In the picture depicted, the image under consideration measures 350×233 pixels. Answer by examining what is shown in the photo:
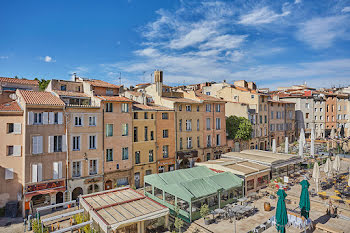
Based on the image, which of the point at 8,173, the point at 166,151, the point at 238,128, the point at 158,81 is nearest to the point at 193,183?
the point at 166,151

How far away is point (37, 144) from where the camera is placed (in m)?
22.9

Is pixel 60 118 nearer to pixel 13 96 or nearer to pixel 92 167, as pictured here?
pixel 92 167

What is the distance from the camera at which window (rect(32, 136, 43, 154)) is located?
22.7 m

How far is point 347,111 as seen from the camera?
7181cm

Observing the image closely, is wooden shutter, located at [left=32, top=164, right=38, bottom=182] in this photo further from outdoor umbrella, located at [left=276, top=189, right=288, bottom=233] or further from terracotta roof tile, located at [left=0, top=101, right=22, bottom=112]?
outdoor umbrella, located at [left=276, top=189, right=288, bottom=233]

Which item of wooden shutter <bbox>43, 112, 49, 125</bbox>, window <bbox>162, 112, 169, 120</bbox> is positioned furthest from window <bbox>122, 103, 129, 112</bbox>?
wooden shutter <bbox>43, 112, 49, 125</bbox>

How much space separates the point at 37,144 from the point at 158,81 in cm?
1970

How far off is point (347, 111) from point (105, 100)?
7589cm

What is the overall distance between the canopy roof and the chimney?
14.1 m

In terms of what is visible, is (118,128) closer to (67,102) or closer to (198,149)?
(67,102)

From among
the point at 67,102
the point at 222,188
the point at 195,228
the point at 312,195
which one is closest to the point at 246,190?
the point at 222,188

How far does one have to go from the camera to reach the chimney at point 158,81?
1422 inches

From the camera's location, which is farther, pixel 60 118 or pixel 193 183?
pixel 60 118

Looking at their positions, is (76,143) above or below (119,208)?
above
